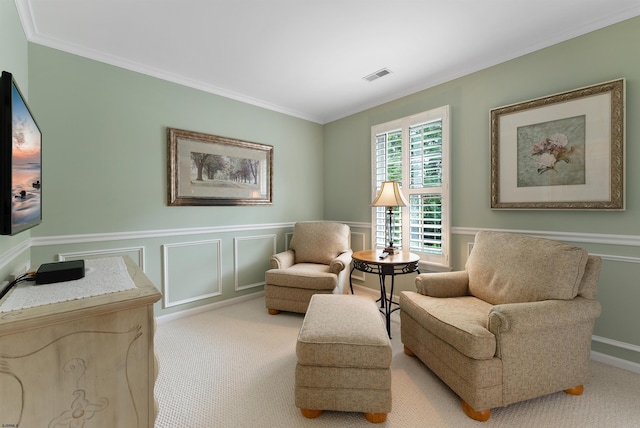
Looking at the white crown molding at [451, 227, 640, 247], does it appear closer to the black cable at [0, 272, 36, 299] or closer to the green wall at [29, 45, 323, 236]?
the green wall at [29, 45, 323, 236]

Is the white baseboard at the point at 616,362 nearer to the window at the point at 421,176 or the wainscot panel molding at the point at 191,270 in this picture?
the window at the point at 421,176

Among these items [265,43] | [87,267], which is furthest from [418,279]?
[265,43]

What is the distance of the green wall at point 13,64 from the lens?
1.42 m

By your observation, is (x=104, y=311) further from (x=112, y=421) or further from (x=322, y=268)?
(x=322, y=268)

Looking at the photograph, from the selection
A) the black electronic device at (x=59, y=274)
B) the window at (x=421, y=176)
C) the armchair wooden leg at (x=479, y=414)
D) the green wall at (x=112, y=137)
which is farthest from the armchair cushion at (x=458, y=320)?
the green wall at (x=112, y=137)

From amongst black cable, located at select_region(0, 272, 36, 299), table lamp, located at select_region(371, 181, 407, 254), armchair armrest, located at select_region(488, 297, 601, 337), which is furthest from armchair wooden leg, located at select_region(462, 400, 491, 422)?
black cable, located at select_region(0, 272, 36, 299)

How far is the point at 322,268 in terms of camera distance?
3.16m

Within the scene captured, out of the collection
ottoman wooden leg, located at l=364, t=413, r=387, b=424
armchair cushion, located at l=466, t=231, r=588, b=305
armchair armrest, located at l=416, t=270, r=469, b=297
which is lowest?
ottoman wooden leg, located at l=364, t=413, r=387, b=424

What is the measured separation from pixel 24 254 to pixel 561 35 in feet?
14.5

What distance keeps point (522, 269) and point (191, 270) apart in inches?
121

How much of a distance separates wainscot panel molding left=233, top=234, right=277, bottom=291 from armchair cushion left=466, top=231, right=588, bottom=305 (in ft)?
8.01

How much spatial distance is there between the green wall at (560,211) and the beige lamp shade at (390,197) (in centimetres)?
59

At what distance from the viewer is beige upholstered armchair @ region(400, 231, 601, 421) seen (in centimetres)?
151

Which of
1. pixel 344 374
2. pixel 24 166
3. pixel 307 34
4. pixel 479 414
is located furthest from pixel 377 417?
pixel 307 34
